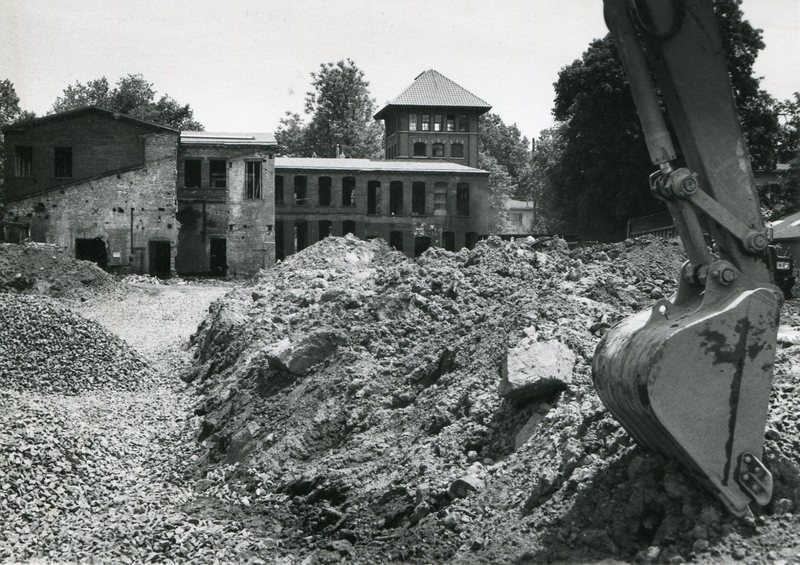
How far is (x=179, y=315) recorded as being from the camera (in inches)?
1059

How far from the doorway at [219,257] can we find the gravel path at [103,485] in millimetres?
30081

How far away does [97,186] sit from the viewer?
4050 centimetres

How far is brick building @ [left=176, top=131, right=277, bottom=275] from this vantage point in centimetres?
4428

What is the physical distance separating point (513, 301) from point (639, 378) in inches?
233

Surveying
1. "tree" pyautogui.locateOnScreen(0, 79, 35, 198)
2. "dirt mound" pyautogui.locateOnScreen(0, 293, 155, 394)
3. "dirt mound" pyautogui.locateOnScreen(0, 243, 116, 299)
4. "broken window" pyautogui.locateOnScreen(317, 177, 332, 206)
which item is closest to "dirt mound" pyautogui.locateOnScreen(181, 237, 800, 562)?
"dirt mound" pyautogui.locateOnScreen(0, 293, 155, 394)

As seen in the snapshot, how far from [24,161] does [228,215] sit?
9.82 meters

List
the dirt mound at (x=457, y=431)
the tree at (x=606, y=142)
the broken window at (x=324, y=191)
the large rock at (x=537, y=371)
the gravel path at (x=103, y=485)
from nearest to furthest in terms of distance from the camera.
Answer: the dirt mound at (x=457, y=431)
the gravel path at (x=103, y=485)
the large rock at (x=537, y=371)
the tree at (x=606, y=142)
the broken window at (x=324, y=191)

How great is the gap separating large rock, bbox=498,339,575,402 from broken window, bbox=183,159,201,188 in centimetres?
3884

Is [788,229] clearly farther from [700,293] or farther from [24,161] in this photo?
[24,161]

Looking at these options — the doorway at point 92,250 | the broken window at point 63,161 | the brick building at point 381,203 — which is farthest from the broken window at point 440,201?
the broken window at point 63,161

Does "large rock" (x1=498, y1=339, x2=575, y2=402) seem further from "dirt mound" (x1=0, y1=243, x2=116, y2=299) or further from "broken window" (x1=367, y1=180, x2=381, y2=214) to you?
"broken window" (x1=367, y1=180, x2=381, y2=214)

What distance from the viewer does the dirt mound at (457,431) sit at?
5.61 meters

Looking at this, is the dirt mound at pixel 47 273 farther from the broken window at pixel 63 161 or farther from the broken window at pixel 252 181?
the broken window at pixel 252 181

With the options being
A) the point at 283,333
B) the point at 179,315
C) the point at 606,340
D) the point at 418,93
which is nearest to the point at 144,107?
the point at 418,93
